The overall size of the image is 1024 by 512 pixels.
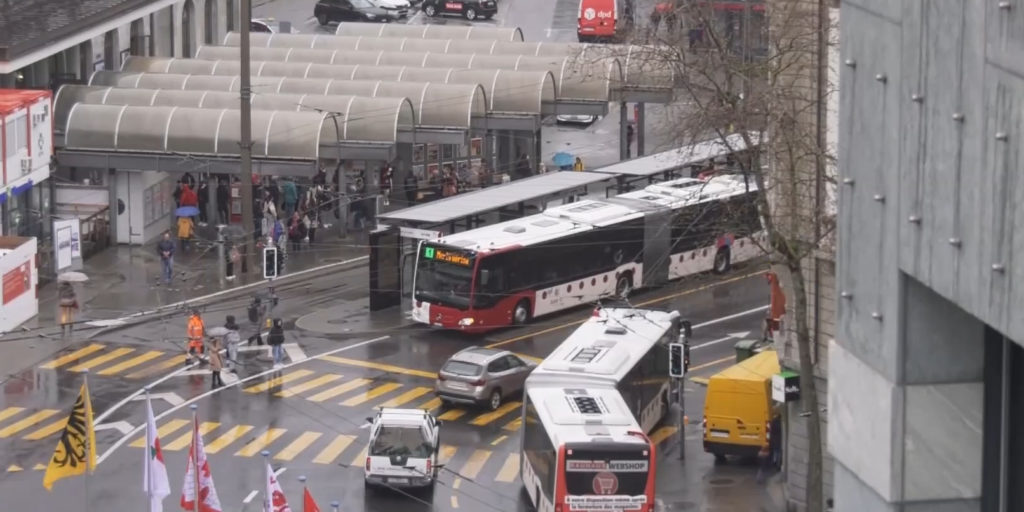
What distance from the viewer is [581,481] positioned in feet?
102

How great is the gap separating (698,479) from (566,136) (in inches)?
1629

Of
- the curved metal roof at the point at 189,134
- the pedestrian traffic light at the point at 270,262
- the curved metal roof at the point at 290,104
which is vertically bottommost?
the pedestrian traffic light at the point at 270,262

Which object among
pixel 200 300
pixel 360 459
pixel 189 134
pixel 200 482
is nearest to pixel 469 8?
pixel 189 134

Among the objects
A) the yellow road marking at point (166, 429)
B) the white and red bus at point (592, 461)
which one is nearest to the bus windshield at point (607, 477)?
the white and red bus at point (592, 461)

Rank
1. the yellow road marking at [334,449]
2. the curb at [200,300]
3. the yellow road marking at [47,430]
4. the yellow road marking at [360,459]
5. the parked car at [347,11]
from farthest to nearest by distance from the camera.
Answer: the parked car at [347,11] → the curb at [200,300] → the yellow road marking at [47,430] → the yellow road marking at [334,449] → the yellow road marking at [360,459]

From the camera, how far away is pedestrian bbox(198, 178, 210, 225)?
60125 mm

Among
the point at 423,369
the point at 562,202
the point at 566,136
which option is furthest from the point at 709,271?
the point at 566,136

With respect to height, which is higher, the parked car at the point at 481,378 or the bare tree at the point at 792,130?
the bare tree at the point at 792,130

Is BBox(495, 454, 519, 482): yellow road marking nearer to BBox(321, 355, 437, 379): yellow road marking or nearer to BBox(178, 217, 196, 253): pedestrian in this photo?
BBox(321, 355, 437, 379): yellow road marking

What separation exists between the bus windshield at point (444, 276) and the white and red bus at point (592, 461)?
15255 millimetres

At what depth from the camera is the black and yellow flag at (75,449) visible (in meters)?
31.5

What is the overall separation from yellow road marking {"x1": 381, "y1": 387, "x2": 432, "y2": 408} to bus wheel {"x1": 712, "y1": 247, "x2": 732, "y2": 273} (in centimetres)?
1498

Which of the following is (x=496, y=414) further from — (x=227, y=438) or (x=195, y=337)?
(x=195, y=337)

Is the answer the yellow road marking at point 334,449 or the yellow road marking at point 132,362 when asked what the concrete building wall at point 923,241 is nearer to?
the yellow road marking at point 334,449
